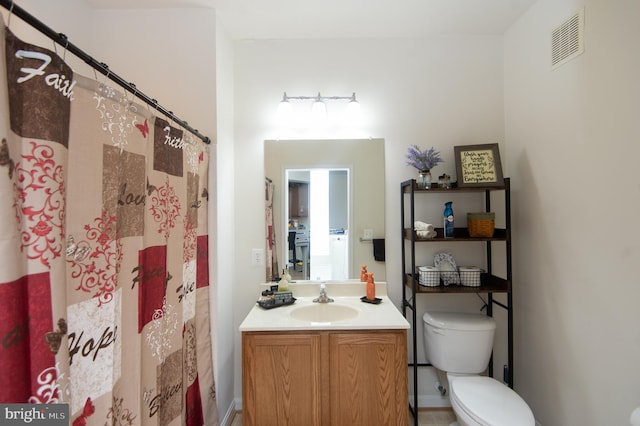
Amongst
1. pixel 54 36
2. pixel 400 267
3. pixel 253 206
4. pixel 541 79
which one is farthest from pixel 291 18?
pixel 400 267

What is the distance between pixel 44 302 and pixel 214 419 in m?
1.39

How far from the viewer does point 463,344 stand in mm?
1746

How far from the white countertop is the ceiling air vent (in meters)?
1.69

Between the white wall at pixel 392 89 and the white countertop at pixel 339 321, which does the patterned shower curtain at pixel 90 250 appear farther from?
the white wall at pixel 392 89

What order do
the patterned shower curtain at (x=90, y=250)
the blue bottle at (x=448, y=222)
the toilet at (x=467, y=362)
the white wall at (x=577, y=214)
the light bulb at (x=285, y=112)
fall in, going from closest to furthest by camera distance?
the patterned shower curtain at (x=90, y=250) → the white wall at (x=577, y=214) → the toilet at (x=467, y=362) → the blue bottle at (x=448, y=222) → the light bulb at (x=285, y=112)

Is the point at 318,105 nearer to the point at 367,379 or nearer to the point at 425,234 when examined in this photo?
the point at 425,234

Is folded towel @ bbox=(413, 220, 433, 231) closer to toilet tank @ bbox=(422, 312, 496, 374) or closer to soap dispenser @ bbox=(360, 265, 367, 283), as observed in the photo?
soap dispenser @ bbox=(360, 265, 367, 283)

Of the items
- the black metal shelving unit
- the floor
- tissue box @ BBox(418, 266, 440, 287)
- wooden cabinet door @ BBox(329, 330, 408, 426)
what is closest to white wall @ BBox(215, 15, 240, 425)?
the floor

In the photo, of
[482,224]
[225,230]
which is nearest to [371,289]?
[482,224]

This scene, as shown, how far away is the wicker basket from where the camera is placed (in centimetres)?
178

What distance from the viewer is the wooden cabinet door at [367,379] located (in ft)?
4.80

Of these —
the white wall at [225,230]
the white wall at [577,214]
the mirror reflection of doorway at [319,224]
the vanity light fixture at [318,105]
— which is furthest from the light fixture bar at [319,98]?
the white wall at [577,214]

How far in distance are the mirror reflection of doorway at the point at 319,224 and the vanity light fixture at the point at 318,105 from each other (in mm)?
395

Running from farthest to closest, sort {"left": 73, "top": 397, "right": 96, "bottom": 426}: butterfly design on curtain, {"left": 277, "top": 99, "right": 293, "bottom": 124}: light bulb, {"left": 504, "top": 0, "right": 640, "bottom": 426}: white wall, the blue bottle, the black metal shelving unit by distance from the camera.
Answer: {"left": 277, "top": 99, "right": 293, "bottom": 124}: light bulb < the blue bottle < the black metal shelving unit < {"left": 504, "top": 0, "right": 640, "bottom": 426}: white wall < {"left": 73, "top": 397, "right": 96, "bottom": 426}: butterfly design on curtain
